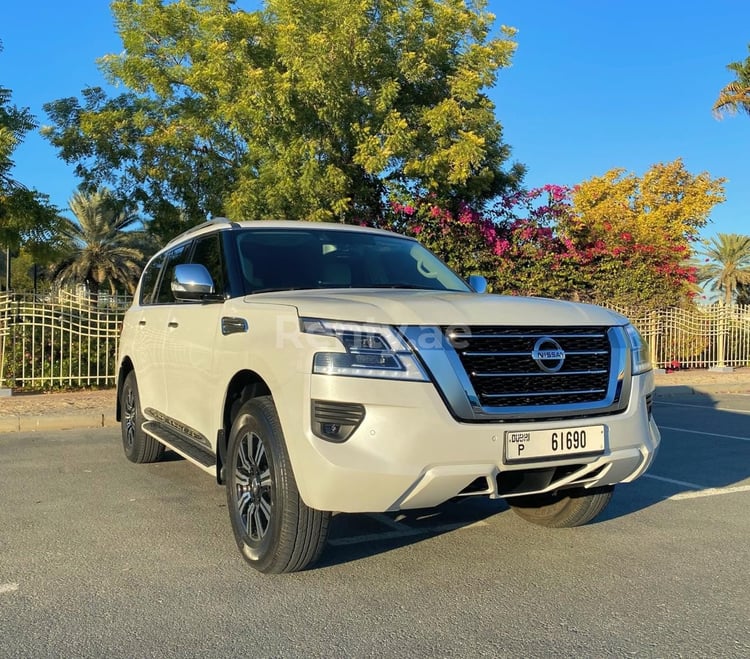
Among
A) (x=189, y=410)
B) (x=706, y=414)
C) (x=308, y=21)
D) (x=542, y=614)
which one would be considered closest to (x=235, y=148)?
(x=308, y=21)

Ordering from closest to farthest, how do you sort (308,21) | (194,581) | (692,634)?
(692,634) < (194,581) < (308,21)

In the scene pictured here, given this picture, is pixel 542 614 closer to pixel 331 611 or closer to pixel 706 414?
pixel 331 611

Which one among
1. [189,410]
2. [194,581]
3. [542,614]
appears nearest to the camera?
[542,614]

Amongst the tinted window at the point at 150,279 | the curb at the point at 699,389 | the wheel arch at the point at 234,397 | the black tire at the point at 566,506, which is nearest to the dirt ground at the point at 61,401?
the curb at the point at 699,389

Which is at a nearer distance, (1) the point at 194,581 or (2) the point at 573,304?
(1) the point at 194,581

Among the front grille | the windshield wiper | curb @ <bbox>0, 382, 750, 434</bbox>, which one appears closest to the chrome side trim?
the windshield wiper

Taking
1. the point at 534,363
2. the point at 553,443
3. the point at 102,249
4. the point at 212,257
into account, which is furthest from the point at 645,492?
the point at 102,249

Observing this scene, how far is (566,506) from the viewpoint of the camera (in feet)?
14.5

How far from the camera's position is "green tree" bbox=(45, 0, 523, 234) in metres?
12.2

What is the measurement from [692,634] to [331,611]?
61.4 inches

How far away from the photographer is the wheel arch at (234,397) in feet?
12.5

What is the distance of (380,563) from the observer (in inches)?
153

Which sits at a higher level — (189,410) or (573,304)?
(573,304)

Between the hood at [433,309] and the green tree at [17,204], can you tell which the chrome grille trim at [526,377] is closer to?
the hood at [433,309]
